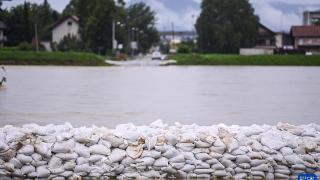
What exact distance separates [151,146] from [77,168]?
0.85m

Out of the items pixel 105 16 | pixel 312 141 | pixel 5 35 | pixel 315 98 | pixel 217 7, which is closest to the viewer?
pixel 312 141

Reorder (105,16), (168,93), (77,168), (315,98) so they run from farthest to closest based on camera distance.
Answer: (105,16), (168,93), (315,98), (77,168)

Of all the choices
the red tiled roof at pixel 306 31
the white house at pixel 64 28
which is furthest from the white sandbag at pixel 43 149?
the red tiled roof at pixel 306 31

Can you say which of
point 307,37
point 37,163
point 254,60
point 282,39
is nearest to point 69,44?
point 254,60

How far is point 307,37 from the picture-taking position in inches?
3051

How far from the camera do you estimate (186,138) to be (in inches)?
258

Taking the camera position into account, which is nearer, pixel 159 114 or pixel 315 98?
pixel 159 114

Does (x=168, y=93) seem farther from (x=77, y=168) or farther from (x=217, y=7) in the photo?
(x=217, y=7)

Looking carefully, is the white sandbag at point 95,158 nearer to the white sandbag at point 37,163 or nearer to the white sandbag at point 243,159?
the white sandbag at point 37,163

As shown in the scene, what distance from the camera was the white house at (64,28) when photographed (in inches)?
2997

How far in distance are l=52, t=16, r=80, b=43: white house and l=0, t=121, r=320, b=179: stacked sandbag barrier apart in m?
70.5

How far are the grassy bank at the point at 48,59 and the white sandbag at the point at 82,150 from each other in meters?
32.8

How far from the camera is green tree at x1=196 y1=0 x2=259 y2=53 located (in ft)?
252

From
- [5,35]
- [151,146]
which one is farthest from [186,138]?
[5,35]
